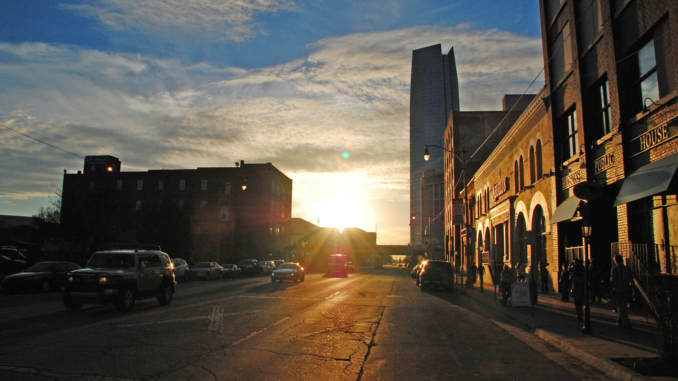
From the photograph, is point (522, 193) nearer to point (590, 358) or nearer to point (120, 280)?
point (590, 358)

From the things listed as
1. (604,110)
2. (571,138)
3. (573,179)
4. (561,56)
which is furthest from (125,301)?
(561,56)

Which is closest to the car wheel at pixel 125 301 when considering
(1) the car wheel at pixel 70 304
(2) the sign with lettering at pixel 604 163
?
(1) the car wheel at pixel 70 304

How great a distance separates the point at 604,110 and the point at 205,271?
1138 inches

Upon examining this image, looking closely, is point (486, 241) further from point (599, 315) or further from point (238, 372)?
point (238, 372)

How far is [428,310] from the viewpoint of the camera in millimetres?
15562

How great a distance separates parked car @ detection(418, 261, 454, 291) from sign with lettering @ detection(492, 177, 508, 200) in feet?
24.8

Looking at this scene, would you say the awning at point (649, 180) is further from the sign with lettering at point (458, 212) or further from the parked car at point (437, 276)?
the sign with lettering at point (458, 212)

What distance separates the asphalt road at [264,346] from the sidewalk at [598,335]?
359mm

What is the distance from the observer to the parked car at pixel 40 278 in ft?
65.2

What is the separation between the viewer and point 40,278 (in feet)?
67.1

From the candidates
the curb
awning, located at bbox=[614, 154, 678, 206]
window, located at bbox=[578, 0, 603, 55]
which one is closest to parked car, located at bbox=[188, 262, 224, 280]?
the curb

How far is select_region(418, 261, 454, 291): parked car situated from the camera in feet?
86.0

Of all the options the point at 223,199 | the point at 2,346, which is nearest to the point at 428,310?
the point at 2,346

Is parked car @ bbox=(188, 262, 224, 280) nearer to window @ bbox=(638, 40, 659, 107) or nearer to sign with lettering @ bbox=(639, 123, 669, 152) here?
sign with lettering @ bbox=(639, 123, 669, 152)
